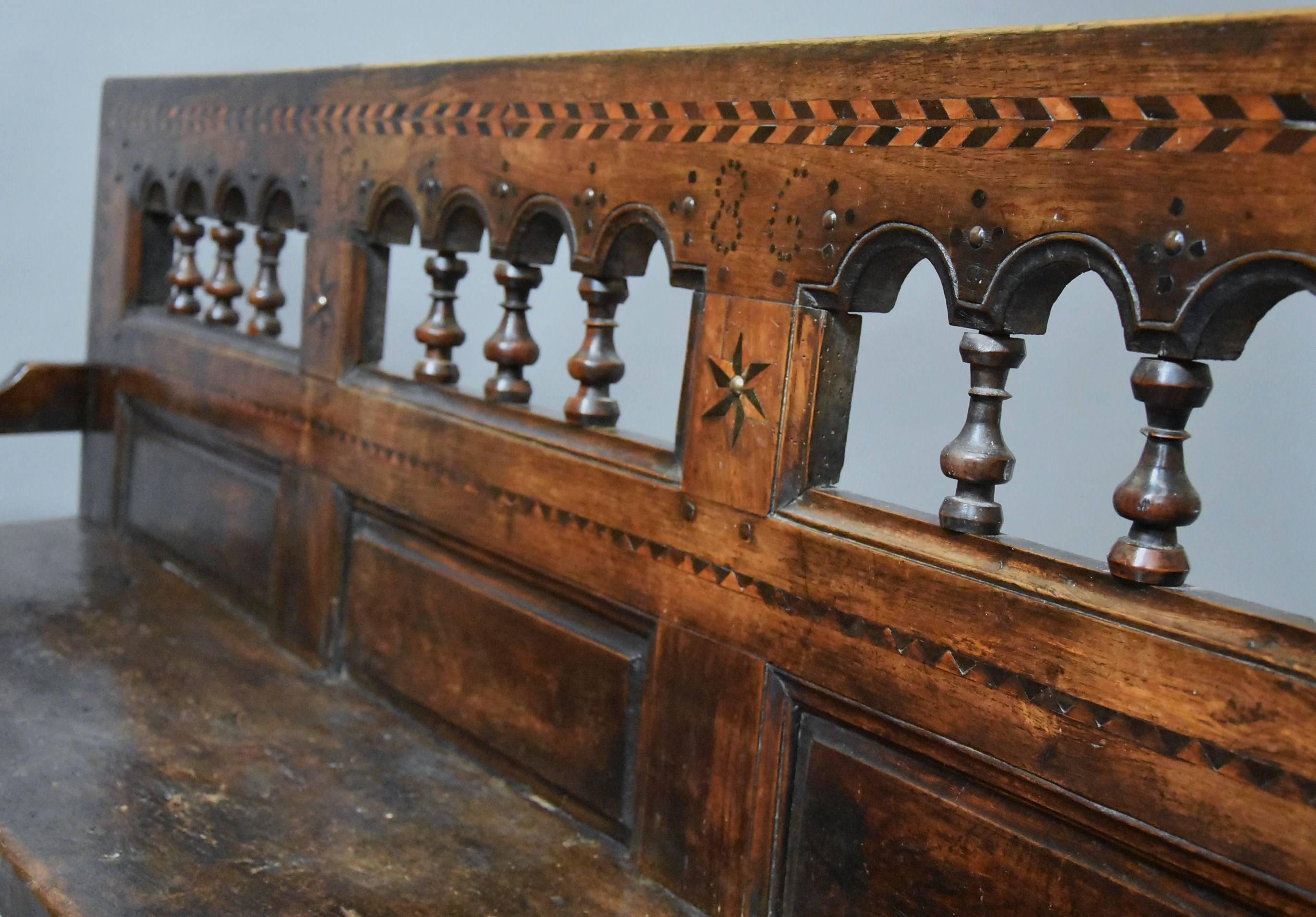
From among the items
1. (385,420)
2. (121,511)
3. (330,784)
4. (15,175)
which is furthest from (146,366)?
(15,175)

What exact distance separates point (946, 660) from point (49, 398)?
222cm

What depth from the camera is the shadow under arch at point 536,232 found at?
1.79m

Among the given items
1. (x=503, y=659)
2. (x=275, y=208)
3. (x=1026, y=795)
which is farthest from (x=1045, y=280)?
(x=275, y=208)

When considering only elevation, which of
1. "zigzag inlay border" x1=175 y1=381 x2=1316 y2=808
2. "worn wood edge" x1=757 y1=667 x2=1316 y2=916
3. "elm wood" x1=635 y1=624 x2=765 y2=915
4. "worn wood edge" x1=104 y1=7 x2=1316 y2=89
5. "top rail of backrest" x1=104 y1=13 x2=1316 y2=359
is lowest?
"elm wood" x1=635 y1=624 x2=765 y2=915

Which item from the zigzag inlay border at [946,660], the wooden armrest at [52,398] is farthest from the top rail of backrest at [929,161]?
the wooden armrest at [52,398]

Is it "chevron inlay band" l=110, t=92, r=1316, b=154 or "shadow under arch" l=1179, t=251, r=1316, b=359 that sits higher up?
"chevron inlay band" l=110, t=92, r=1316, b=154

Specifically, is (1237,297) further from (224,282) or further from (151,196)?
(151,196)

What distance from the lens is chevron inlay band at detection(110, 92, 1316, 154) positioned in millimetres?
1084

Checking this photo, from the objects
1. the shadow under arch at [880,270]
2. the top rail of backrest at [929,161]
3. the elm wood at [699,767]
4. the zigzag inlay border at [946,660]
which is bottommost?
the elm wood at [699,767]

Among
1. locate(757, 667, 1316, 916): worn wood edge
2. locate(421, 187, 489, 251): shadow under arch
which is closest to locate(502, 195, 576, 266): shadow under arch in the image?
locate(421, 187, 489, 251): shadow under arch

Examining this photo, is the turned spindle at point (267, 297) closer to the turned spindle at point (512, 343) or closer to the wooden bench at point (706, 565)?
the wooden bench at point (706, 565)

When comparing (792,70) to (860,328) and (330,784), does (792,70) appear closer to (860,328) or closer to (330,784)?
(860,328)

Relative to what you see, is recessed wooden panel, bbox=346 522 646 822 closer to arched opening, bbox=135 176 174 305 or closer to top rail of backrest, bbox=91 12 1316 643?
top rail of backrest, bbox=91 12 1316 643

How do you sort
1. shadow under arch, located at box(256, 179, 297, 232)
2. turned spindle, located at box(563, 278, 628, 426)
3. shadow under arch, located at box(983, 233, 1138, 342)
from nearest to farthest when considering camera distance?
shadow under arch, located at box(983, 233, 1138, 342) → turned spindle, located at box(563, 278, 628, 426) → shadow under arch, located at box(256, 179, 297, 232)
